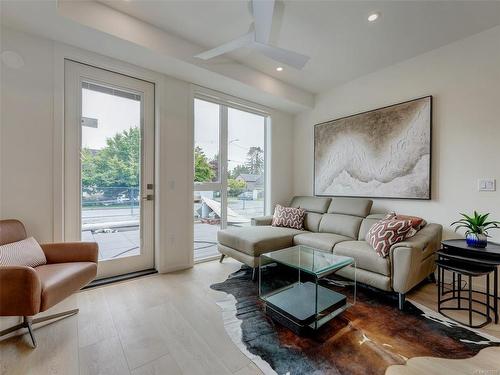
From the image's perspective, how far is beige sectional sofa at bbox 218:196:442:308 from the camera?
2.14m

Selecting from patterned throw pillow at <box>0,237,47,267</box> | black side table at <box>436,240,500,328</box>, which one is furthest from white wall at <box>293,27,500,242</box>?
patterned throw pillow at <box>0,237,47,267</box>

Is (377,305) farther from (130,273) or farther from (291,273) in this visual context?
(130,273)

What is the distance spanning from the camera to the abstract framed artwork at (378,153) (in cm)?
286

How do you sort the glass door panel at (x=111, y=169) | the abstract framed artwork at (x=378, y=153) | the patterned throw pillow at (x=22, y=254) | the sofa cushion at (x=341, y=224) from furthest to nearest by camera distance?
1. the sofa cushion at (x=341, y=224)
2. the abstract framed artwork at (x=378, y=153)
3. the glass door panel at (x=111, y=169)
4. the patterned throw pillow at (x=22, y=254)

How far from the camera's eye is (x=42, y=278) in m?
1.75

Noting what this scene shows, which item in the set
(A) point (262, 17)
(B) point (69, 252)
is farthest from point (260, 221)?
(A) point (262, 17)

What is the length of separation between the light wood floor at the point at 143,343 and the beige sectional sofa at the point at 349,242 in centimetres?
49

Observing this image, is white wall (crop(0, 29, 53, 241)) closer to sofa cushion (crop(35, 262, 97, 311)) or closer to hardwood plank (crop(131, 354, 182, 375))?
sofa cushion (crop(35, 262, 97, 311))

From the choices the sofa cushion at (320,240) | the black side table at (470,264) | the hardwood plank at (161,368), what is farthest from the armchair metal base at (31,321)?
the black side table at (470,264)

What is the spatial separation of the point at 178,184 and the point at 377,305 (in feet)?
8.59

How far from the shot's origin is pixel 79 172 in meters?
2.54

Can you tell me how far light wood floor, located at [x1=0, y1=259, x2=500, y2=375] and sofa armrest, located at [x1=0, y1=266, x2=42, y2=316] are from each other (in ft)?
0.99

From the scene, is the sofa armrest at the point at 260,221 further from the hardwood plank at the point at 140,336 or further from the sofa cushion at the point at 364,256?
the hardwood plank at the point at 140,336

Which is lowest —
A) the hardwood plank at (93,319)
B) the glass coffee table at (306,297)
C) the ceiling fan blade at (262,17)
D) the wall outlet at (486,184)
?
the hardwood plank at (93,319)
